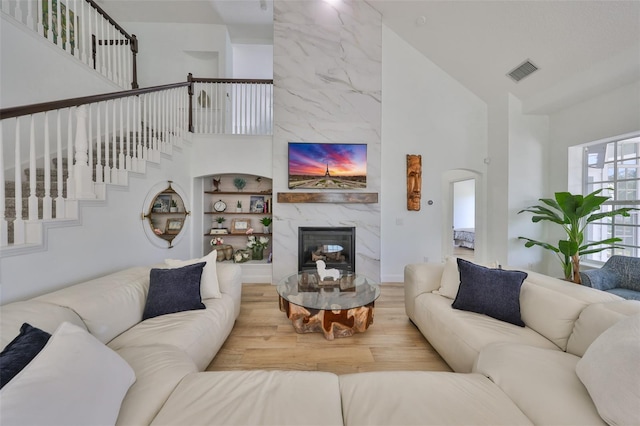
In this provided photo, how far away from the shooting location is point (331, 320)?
226cm

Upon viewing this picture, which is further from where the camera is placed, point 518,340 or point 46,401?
point 518,340

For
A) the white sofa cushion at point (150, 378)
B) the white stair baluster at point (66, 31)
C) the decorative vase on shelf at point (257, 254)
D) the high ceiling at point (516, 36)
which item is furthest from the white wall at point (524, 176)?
the white stair baluster at point (66, 31)

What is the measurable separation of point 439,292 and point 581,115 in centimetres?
340

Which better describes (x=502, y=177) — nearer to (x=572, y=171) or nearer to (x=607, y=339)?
(x=572, y=171)

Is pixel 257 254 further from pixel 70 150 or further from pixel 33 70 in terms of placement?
pixel 33 70

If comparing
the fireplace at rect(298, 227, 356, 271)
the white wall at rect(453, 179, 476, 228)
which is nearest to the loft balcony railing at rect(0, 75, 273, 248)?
the fireplace at rect(298, 227, 356, 271)

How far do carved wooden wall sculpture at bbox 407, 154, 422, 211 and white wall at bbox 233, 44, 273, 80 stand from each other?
443 centimetres

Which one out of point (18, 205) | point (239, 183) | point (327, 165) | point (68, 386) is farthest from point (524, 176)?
point (18, 205)

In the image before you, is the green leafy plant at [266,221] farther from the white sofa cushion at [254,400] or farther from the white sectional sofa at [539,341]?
the white sofa cushion at [254,400]

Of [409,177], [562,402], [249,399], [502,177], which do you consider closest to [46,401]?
[249,399]

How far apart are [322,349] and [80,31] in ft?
19.1

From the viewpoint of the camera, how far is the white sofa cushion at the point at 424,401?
966 mm

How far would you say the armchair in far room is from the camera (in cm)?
247

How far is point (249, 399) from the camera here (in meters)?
1.07
